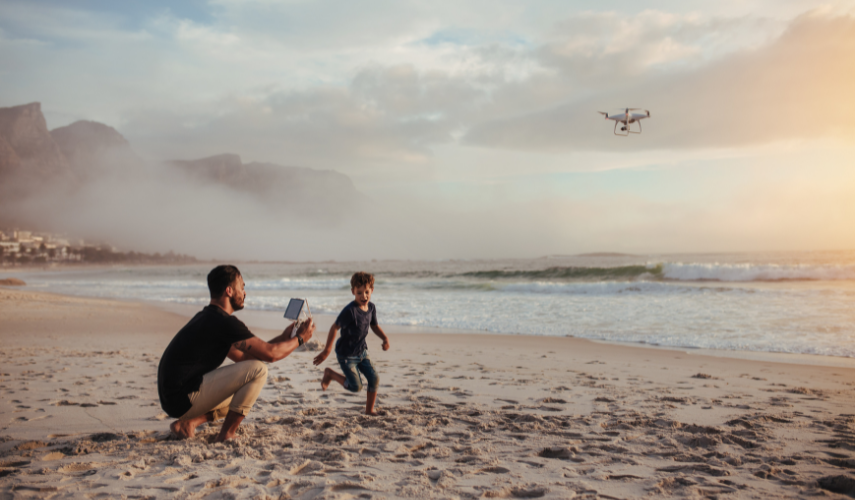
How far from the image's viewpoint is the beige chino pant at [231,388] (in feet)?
11.9

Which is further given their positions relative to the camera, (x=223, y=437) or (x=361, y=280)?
(x=361, y=280)

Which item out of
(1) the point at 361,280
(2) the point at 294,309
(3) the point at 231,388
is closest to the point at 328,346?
(1) the point at 361,280

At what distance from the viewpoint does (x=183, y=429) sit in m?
3.74

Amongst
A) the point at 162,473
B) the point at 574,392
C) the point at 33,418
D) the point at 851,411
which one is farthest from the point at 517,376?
the point at 33,418

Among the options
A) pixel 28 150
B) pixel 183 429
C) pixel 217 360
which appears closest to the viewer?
pixel 217 360

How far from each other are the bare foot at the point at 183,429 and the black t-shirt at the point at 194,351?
218 mm

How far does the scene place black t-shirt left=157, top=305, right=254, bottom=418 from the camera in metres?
3.46

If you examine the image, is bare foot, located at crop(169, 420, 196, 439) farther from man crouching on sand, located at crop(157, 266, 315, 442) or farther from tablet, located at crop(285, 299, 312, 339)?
tablet, located at crop(285, 299, 312, 339)

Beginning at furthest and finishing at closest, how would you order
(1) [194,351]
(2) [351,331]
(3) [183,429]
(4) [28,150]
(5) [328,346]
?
1. (4) [28,150]
2. (2) [351,331]
3. (5) [328,346]
4. (3) [183,429]
5. (1) [194,351]

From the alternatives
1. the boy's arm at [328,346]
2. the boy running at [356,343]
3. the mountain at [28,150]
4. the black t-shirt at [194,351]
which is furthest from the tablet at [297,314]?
the mountain at [28,150]

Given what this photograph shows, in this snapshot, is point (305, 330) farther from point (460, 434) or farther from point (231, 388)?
point (460, 434)

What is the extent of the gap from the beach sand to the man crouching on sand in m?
0.26

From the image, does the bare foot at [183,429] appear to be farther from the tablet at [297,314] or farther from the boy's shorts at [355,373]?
the boy's shorts at [355,373]

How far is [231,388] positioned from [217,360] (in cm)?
24
